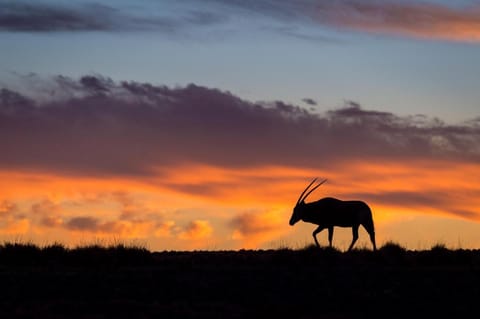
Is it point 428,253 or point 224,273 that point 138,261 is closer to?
point 224,273

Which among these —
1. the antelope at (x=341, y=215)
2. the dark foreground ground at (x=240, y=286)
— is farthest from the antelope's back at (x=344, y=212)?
the dark foreground ground at (x=240, y=286)

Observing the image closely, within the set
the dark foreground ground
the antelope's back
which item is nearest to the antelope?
the antelope's back

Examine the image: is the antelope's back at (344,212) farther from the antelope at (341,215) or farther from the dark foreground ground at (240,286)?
the dark foreground ground at (240,286)

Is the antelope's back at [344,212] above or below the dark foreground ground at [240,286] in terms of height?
above

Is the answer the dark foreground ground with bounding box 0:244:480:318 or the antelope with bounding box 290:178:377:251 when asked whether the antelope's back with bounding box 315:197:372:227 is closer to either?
the antelope with bounding box 290:178:377:251

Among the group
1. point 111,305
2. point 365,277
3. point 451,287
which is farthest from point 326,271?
point 111,305

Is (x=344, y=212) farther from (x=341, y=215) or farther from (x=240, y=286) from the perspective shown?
(x=240, y=286)

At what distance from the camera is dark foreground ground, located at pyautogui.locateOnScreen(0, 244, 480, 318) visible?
18.0 meters

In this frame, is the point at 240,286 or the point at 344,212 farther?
the point at 344,212

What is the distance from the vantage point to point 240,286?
69.1 ft

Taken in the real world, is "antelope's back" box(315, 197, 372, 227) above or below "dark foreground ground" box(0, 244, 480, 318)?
above

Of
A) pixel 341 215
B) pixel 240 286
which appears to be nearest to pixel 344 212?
pixel 341 215

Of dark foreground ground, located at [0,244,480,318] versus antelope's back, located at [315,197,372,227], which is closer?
dark foreground ground, located at [0,244,480,318]

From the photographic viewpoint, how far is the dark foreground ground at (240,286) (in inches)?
708
